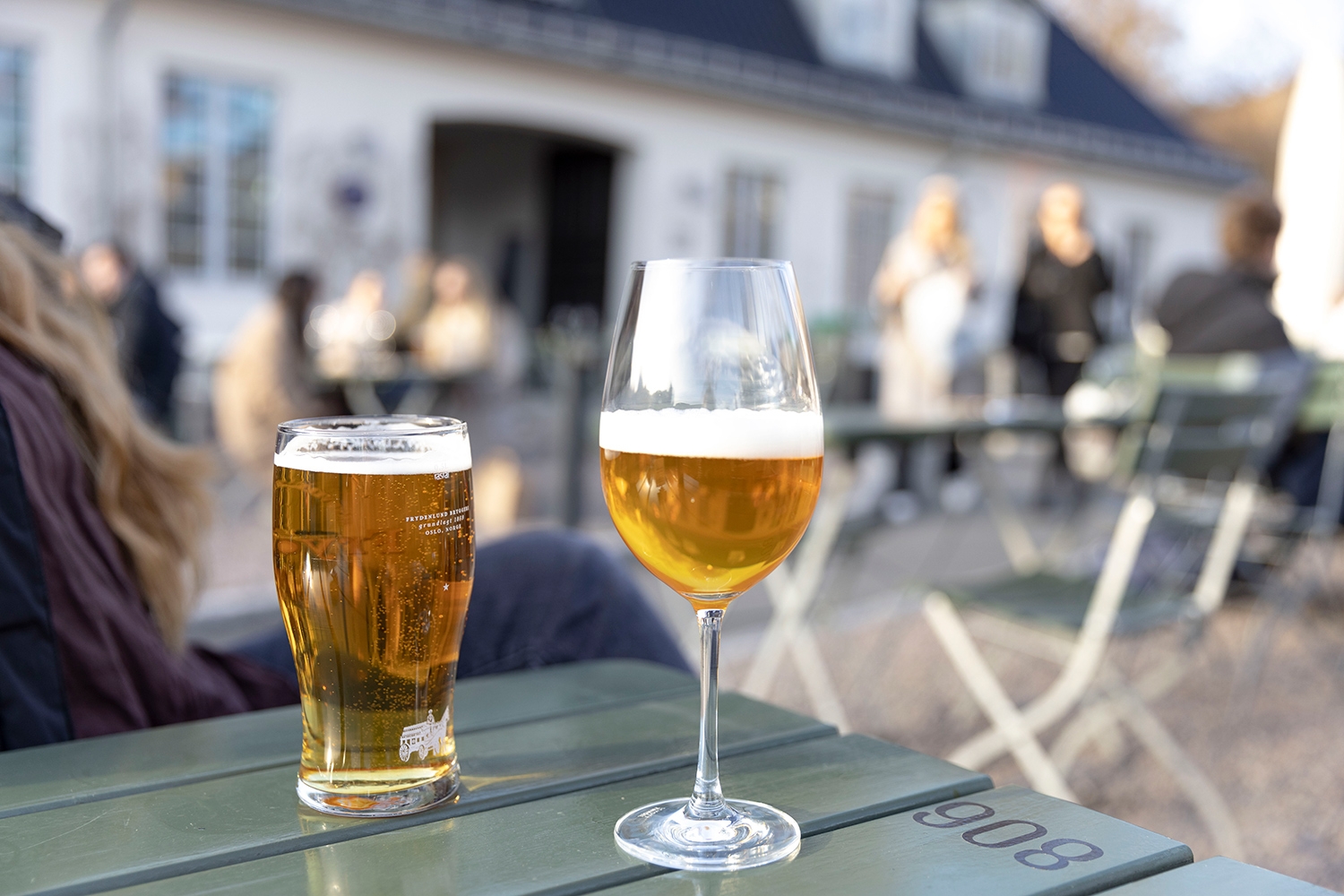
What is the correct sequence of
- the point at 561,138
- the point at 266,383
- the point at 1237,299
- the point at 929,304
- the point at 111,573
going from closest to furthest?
the point at 111,573, the point at 1237,299, the point at 266,383, the point at 929,304, the point at 561,138

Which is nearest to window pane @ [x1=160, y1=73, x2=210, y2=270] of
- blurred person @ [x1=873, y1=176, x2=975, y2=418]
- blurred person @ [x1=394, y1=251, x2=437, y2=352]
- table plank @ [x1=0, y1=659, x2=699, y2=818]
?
blurred person @ [x1=394, y1=251, x2=437, y2=352]

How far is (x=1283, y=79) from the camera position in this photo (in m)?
31.9

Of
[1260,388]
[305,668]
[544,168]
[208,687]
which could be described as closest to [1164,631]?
[1260,388]

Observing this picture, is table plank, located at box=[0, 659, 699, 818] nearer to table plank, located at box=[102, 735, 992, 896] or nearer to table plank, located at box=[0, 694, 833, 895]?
table plank, located at box=[0, 694, 833, 895]

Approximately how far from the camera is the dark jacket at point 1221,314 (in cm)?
484

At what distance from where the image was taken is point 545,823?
2.64 ft

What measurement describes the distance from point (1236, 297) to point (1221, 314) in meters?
0.09

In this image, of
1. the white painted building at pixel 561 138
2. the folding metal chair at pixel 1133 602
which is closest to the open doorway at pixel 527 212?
the white painted building at pixel 561 138

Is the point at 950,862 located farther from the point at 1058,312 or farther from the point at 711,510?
the point at 1058,312

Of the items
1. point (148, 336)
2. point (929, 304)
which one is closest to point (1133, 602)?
point (929, 304)

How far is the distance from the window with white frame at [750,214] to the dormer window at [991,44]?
4651 millimetres

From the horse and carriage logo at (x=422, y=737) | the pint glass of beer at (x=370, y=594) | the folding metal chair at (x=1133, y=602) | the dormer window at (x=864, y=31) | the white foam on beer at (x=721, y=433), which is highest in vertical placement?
the dormer window at (x=864, y=31)

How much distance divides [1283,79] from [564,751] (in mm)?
36242

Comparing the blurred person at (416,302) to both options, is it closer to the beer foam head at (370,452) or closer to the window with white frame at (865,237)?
the window with white frame at (865,237)
